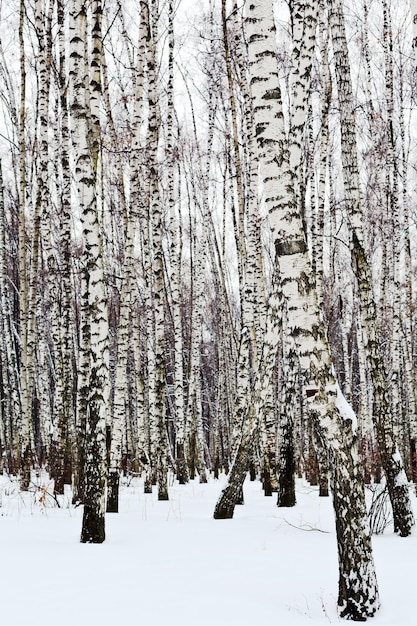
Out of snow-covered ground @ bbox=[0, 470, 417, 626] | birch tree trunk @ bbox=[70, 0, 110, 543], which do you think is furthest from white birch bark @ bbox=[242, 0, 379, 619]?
birch tree trunk @ bbox=[70, 0, 110, 543]

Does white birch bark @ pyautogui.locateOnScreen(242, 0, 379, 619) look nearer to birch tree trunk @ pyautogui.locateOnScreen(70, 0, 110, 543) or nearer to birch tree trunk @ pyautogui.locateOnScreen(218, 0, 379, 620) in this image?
birch tree trunk @ pyautogui.locateOnScreen(218, 0, 379, 620)

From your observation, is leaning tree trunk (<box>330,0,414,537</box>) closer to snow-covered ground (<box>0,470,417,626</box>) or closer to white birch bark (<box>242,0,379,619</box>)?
snow-covered ground (<box>0,470,417,626</box>)

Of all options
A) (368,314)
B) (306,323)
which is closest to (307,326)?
(306,323)

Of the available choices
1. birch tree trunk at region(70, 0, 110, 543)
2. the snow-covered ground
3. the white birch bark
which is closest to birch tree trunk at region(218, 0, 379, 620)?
the white birch bark

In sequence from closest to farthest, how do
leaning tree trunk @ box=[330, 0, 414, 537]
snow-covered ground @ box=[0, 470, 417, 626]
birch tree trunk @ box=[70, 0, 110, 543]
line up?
snow-covered ground @ box=[0, 470, 417, 626] → birch tree trunk @ box=[70, 0, 110, 543] → leaning tree trunk @ box=[330, 0, 414, 537]

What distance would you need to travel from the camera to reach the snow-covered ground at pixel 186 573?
10.7ft

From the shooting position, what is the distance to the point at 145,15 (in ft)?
26.2

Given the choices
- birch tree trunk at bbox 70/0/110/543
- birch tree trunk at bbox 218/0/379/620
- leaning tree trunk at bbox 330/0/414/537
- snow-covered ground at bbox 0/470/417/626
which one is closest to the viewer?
snow-covered ground at bbox 0/470/417/626

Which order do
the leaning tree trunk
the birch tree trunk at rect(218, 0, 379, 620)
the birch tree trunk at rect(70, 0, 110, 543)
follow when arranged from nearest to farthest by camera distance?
1. the birch tree trunk at rect(218, 0, 379, 620)
2. the birch tree trunk at rect(70, 0, 110, 543)
3. the leaning tree trunk

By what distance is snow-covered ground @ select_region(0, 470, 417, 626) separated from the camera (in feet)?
10.7

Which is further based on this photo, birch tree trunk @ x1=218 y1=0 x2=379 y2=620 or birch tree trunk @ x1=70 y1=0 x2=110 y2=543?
birch tree trunk @ x1=70 y1=0 x2=110 y2=543

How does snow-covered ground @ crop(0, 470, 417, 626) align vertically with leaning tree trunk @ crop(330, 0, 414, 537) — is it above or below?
below

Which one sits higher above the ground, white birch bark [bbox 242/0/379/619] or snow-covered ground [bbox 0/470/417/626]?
white birch bark [bbox 242/0/379/619]

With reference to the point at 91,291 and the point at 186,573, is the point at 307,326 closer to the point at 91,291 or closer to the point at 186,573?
the point at 186,573
